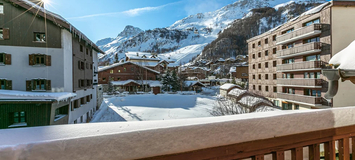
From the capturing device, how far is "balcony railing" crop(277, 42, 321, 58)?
15.2m

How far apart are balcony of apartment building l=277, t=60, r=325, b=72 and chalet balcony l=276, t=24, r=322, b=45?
2.52 m

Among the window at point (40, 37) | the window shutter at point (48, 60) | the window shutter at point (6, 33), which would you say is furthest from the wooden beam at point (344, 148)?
the window shutter at point (6, 33)

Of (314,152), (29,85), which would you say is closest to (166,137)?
(314,152)

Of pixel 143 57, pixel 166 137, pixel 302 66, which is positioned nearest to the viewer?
pixel 166 137

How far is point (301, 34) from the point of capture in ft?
53.5

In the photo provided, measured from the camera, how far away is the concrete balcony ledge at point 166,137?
0.84 metres

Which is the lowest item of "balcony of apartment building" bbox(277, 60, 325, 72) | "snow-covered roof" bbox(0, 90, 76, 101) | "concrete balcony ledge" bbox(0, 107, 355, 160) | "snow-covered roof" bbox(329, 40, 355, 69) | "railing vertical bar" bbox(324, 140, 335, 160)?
"snow-covered roof" bbox(0, 90, 76, 101)

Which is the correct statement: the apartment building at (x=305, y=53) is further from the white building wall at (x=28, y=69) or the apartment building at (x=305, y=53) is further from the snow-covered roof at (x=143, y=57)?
the snow-covered roof at (x=143, y=57)

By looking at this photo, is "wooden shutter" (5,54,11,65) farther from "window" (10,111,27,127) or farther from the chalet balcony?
the chalet balcony

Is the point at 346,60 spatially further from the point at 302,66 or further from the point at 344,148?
the point at 302,66

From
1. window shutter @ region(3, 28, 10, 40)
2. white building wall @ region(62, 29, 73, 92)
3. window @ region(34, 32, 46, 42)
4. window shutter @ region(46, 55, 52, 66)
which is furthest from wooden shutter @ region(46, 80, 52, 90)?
window shutter @ region(3, 28, 10, 40)

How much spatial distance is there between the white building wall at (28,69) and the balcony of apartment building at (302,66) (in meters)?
20.7

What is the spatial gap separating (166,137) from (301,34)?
20.1 m

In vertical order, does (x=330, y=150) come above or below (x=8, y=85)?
below
